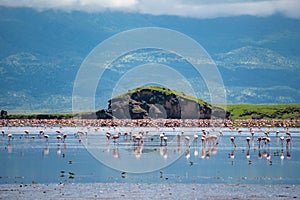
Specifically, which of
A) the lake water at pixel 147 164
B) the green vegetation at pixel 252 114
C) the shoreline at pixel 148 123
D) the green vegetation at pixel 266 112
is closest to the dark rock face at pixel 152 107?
the shoreline at pixel 148 123

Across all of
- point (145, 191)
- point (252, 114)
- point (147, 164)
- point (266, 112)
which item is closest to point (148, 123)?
point (266, 112)

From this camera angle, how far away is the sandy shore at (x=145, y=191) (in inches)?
1038

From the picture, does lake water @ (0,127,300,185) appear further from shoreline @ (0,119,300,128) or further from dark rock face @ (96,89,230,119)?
dark rock face @ (96,89,230,119)

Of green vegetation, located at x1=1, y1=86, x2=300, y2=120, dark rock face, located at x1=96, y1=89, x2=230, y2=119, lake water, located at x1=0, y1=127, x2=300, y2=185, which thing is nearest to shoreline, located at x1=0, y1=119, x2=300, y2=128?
dark rock face, located at x1=96, y1=89, x2=230, y2=119

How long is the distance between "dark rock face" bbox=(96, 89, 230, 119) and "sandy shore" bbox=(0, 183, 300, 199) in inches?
3060

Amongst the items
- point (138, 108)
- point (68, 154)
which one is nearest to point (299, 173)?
point (68, 154)

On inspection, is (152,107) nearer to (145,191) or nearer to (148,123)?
(148,123)

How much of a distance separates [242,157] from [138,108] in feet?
222

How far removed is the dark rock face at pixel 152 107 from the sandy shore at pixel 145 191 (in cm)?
7773

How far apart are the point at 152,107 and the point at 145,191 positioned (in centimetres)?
Answer: 8238

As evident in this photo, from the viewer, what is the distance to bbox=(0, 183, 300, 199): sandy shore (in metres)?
26.4

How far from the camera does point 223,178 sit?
31.8m

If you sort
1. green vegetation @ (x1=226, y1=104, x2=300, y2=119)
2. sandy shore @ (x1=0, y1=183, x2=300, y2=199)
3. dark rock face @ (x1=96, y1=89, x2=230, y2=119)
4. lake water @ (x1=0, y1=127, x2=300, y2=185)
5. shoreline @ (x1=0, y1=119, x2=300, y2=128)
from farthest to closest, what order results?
green vegetation @ (x1=226, y1=104, x2=300, y2=119) → dark rock face @ (x1=96, y1=89, x2=230, y2=119) → shoreline @ (x1=0, y1=119, x2=300, y2=128) → lake water @ (x1=0, y1=127, x2=300, y2=185) → sandy shore @ (x1=0, y1=183, x2=300, y2=199)

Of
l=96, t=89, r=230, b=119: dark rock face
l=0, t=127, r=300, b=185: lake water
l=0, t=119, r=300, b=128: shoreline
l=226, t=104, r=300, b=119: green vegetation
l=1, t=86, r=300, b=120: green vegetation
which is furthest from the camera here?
l=226, t=104, r=300, b=119: green vegetation
